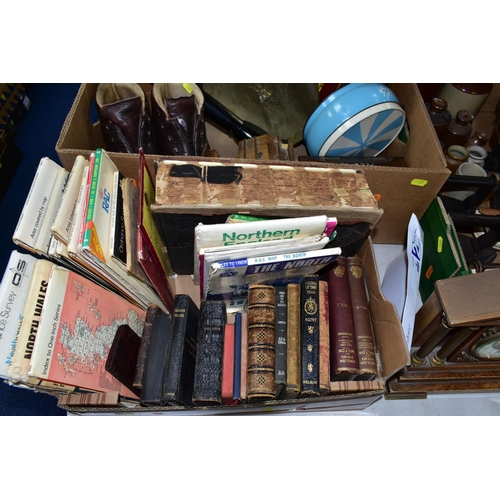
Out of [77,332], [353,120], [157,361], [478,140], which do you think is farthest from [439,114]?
[77,332]

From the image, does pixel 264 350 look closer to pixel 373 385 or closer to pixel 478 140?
pixel 373 385

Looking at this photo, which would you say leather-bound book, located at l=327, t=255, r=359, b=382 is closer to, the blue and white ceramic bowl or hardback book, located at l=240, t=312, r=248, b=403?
hardback book, located at l=240, t=312, r=248, b=403

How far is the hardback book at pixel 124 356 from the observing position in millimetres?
979

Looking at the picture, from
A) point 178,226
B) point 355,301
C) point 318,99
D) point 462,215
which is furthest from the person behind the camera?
point 318,99

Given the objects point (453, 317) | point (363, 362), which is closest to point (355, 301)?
point (363, 362)

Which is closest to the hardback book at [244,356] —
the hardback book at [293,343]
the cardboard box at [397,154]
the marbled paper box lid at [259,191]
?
the hardback book at [293,343]

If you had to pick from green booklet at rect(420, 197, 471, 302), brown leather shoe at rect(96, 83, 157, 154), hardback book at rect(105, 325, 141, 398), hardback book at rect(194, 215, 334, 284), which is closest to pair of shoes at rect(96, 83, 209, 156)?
brown leather shoe at rect(96, 83, 157, 154)

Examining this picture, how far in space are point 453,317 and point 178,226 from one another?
0.69 m

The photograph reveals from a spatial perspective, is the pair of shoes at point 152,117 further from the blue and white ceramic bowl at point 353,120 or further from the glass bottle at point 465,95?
the glass bottle at point 465,95

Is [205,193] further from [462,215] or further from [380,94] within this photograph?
[462,215]

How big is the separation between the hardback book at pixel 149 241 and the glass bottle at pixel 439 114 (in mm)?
1033

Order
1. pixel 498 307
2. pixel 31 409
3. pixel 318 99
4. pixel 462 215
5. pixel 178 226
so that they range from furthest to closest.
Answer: pixel 318 99
pixel 31 409
pixel 462 215
pixel 178 226
pixel 498 307

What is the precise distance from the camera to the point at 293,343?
1.03 m

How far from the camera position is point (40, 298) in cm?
90
